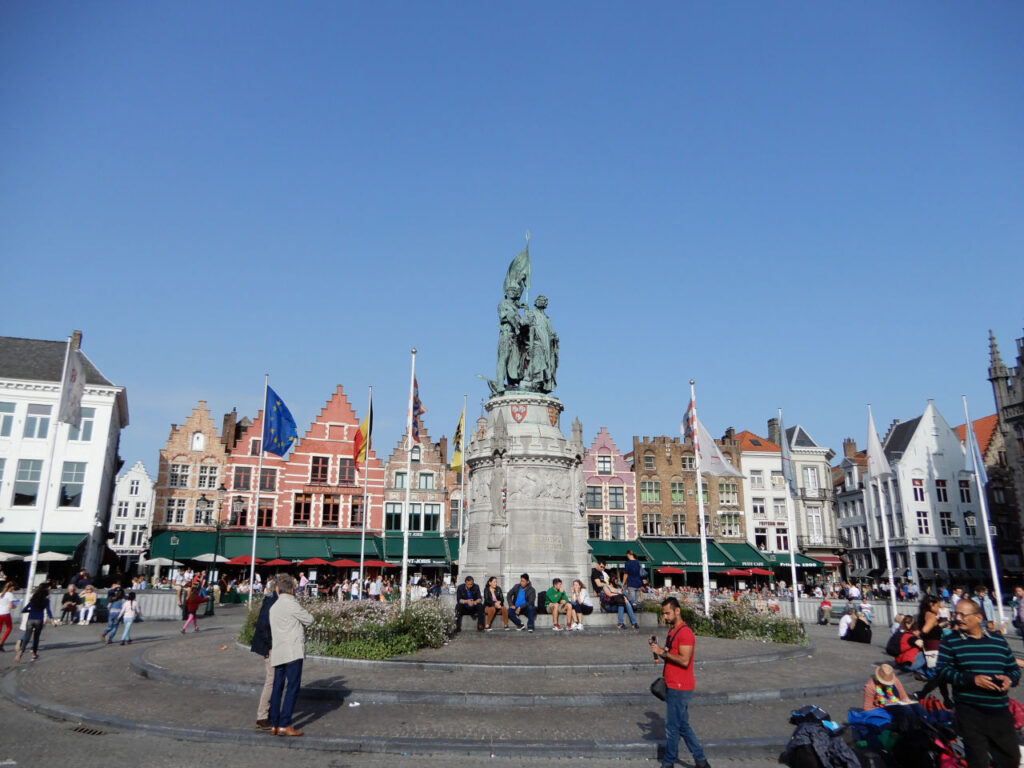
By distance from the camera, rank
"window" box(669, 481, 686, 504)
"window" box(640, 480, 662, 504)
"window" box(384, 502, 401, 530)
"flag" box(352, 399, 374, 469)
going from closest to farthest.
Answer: "flag" box(352, 399, 374, 469) < "window" box(384, 502, 401, 530) < "window" box(640, 480, 662, 504) < "window" box(669, 481, 686, 504)

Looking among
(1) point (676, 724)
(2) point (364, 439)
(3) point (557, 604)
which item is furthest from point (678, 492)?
(1) point (676, 724)

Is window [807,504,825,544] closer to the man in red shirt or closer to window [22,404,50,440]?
window [22,404,50,440]

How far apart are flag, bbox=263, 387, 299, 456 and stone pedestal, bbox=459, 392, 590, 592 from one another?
11245 mm

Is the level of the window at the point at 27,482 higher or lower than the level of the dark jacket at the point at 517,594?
A: higher

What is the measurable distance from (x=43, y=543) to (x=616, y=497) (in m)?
37.7

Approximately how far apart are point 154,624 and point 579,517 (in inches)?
652

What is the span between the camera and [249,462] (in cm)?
5072

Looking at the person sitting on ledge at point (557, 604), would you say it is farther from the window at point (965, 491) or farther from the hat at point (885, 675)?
the window at point (965, 491)

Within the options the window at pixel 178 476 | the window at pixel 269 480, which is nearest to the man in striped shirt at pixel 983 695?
the window at pixel 269 480

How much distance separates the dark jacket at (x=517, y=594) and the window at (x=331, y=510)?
3537cm

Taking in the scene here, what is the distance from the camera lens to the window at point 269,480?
5044 cm

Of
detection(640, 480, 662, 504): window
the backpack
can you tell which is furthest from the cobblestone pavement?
detection(640, 480, 662, 504): window

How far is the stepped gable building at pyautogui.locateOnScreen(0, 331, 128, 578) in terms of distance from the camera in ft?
127

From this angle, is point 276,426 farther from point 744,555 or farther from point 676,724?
point 744,555
